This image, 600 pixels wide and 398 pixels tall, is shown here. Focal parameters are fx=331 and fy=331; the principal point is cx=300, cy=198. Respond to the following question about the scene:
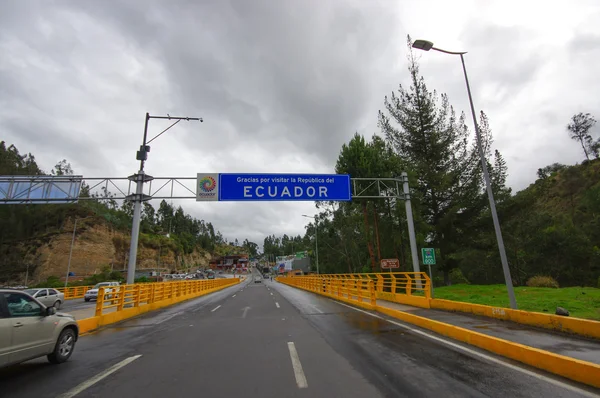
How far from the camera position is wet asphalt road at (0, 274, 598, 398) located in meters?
4.79

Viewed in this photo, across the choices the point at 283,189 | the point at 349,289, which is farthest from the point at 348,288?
the point at 283,189

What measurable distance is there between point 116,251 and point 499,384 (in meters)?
84.3

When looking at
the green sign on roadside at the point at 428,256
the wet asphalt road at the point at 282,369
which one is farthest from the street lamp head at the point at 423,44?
the wet asphalt road at the point at 282,369

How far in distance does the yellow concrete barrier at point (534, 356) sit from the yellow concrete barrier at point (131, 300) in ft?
36.1

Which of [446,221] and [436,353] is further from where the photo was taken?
[446,221]

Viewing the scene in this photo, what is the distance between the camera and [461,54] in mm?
12352

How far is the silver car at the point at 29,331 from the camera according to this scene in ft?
18.2

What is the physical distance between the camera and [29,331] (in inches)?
236

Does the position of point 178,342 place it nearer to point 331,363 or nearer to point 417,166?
point 331,363

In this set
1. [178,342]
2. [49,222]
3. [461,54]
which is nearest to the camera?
[178,342]

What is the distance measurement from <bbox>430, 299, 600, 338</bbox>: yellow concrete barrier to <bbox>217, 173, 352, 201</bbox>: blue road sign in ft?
29.5

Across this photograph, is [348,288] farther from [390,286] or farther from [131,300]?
[131,300]

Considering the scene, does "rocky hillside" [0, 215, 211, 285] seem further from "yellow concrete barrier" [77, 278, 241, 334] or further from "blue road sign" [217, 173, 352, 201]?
"blue road sign" [217, 173, 352, 201]

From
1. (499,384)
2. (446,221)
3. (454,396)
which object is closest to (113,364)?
(454,396)
